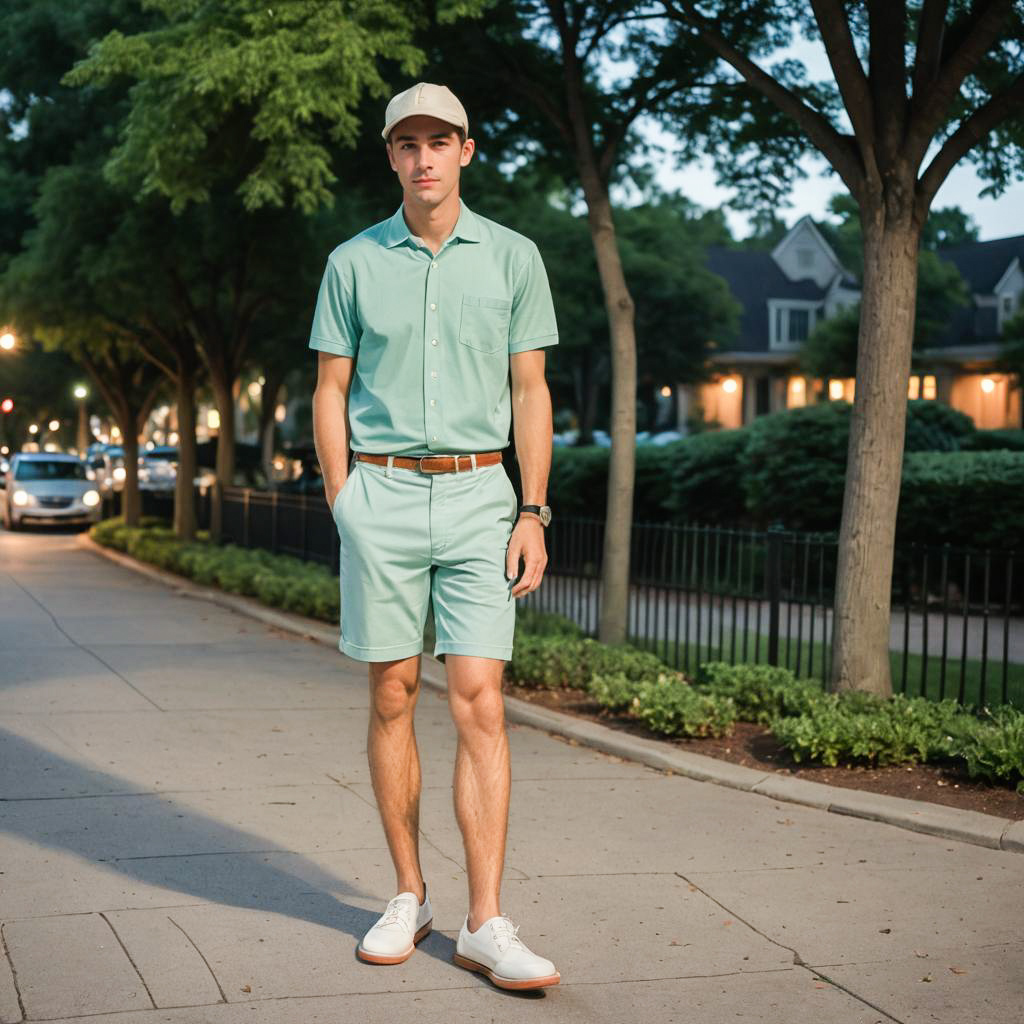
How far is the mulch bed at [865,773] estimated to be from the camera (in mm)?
6262

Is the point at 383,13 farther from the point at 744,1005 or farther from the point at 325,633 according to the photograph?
the point at 744,1005

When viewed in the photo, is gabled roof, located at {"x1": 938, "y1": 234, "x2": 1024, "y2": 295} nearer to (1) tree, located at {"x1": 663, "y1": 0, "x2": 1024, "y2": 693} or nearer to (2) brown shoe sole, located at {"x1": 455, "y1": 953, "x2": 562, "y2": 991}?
(1) tree, located at {"x1": 663, "y1": 0, "x2": 1024, "y2": 693}

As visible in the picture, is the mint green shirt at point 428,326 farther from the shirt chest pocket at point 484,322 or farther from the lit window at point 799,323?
the lit window at point 799,323

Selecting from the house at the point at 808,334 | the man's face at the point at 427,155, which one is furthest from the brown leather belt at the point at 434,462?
the house at the point at 808,334

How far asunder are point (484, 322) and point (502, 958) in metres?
1.69

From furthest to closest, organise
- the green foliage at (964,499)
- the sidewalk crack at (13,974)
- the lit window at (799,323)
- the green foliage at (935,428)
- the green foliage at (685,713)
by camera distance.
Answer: the lit window at (799,323) < the green foliage at (935,428) < the green foliage at (964,499) < the green foliage at (685,713) < the sidewalk crack at (13,974)

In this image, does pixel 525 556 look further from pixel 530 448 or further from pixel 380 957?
pixel 380 957

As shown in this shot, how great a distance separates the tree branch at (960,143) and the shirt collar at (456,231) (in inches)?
169

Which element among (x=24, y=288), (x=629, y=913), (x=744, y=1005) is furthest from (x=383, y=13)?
(x=24, y=288)

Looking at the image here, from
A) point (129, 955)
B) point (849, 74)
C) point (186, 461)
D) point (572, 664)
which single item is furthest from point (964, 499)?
point (186, 461)

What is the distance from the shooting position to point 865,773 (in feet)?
22.2

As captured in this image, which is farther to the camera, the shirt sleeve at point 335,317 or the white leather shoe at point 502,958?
the shirt sleeve at point 335,317

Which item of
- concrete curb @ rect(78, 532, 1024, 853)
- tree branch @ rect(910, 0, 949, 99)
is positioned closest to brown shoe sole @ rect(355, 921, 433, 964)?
concrete curb @ rect(78, 532, 1024, 853)

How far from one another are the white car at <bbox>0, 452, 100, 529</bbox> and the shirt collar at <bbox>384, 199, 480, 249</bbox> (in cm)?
2770
